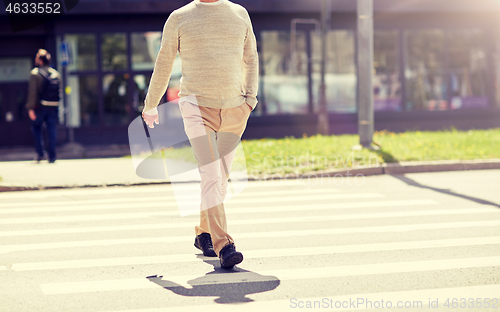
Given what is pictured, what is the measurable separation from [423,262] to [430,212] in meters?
2.14

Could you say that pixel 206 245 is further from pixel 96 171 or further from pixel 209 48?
pixel 96 171

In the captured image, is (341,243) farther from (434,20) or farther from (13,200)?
(434,20)

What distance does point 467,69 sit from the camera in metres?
19.1

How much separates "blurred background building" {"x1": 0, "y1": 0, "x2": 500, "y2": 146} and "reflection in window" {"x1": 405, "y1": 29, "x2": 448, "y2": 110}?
32 millimetres

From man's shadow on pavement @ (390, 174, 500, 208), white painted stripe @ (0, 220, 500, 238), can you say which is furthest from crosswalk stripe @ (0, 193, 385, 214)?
white painted stripe @ (0, 220, 500, 238)

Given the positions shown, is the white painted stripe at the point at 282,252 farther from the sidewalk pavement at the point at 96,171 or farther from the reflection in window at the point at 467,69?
the reflection in window at the point at 467,69

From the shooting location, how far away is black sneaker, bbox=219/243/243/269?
4059 mm

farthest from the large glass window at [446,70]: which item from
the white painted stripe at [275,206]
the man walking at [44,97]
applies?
the white painted stripe at [275,206]

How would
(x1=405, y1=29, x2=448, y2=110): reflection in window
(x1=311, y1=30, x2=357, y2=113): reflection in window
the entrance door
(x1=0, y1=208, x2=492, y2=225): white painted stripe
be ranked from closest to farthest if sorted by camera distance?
(x1=0, y1=208, x2=492, y2=225): white painted stripe, the entrance door, (x1=311, y1=30, x2=357, y2=113): reflection in window, (x1=405, y1=29, x2=448, y2=110): reflection in window

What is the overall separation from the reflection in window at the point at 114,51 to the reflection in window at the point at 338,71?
5747 mm

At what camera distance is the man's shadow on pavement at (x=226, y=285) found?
11.9ft

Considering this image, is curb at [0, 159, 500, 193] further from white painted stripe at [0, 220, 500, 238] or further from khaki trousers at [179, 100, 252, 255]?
khaki trousers at [179, 100, 252, 255]

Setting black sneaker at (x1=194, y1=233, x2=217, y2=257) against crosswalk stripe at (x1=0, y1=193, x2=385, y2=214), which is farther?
crosswalk stripe at (x1=0, y1=193, x2=385, y2=214)

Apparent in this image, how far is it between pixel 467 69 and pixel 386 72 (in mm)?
2850
